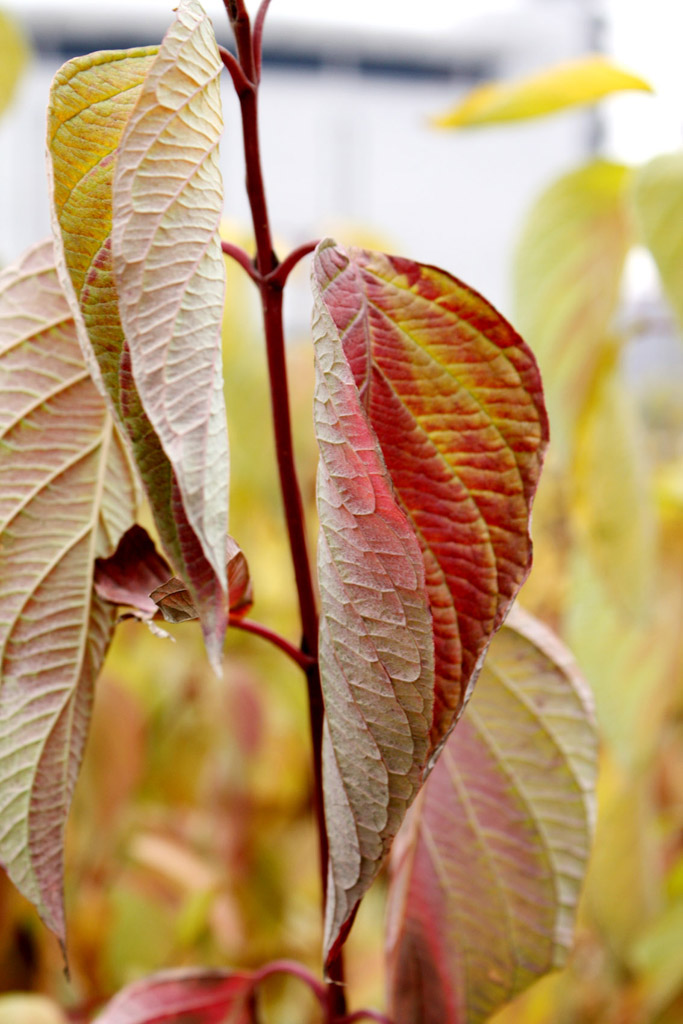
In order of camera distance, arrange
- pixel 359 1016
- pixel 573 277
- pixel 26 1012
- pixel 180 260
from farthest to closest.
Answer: pixel 573 277
pixel 26 1012
pixel 359 1016
pixel 180 260

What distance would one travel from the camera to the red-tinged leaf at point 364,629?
0.18m

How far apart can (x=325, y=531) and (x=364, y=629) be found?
19 mm

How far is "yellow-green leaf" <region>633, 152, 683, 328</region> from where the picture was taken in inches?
16.4

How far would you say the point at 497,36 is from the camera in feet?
18.6

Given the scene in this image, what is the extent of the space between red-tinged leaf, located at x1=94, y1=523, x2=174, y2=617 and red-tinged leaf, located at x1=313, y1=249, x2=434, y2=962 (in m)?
0.06

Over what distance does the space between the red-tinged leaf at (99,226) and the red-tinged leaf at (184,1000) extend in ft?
0.62

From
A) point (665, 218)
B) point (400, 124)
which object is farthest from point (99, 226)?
point (400, 124)

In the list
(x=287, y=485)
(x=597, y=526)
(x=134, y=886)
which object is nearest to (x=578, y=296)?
(x=597, y=526)

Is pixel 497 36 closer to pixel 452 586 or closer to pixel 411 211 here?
pixel 411 211

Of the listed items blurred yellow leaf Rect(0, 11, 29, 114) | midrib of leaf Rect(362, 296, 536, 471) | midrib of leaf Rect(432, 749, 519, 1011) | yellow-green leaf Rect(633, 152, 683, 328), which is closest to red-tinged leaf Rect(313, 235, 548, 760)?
midrib of leaf Rect(362, 296, 536, 471)

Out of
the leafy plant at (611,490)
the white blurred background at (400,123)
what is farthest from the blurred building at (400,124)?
the leafy plant at (611,490)

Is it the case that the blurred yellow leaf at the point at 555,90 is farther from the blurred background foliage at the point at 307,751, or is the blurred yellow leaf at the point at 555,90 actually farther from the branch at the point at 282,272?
the branch at the point at 282,272

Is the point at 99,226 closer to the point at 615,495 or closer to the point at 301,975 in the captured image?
the point at 301,975

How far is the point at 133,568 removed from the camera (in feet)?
0.76
